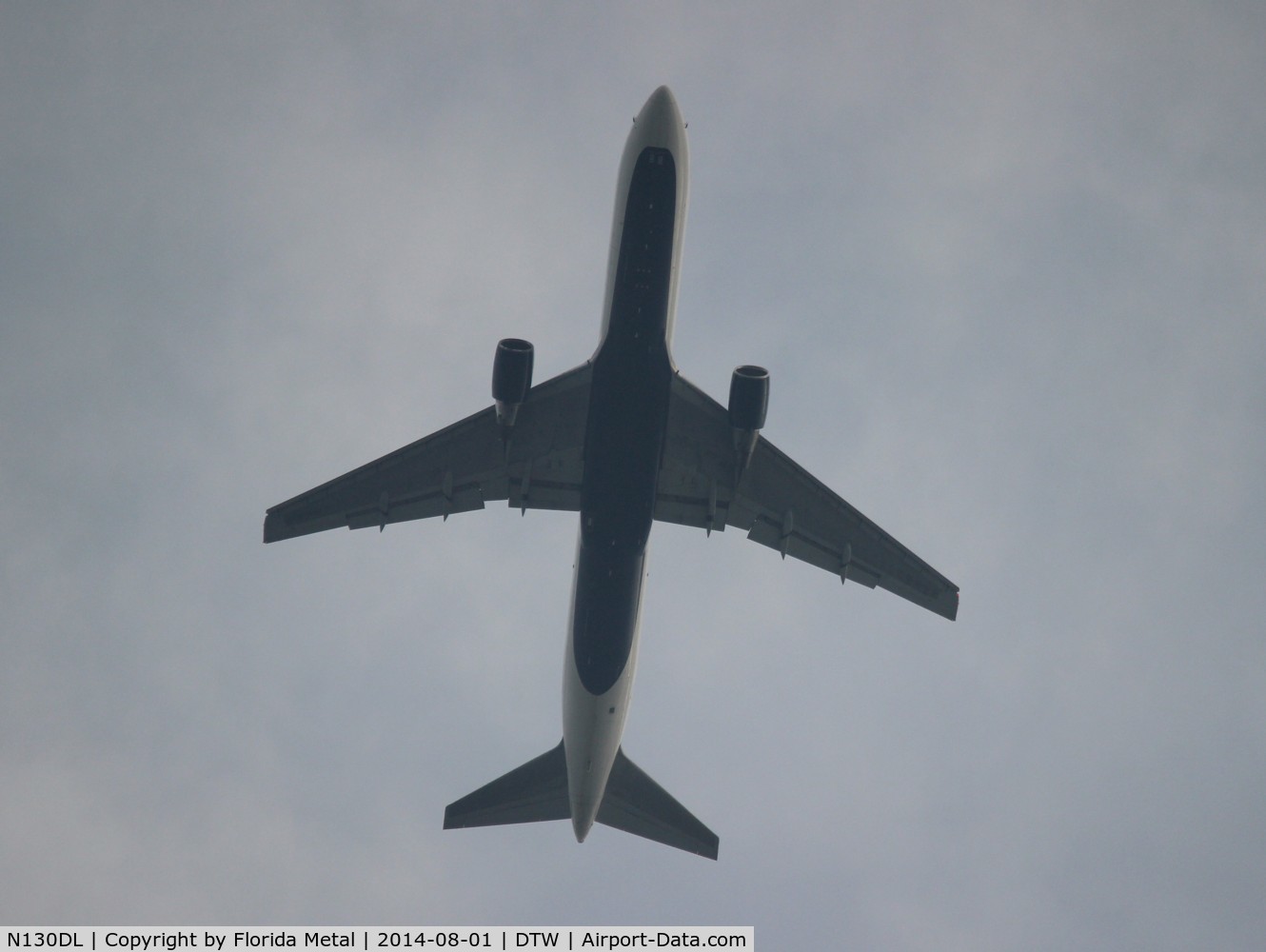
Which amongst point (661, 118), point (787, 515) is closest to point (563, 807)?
point (787, 515)

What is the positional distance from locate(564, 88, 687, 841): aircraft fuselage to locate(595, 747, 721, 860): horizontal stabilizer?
3.58 metres

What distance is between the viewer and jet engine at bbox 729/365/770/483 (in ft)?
99.7

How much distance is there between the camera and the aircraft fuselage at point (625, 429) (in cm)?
2862

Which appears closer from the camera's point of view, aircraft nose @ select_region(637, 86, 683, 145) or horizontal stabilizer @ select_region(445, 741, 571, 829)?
aircraft nose @ select_region(637, 86, 683, 145)

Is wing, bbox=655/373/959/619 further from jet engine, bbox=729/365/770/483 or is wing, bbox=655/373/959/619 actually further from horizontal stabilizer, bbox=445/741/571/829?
horizontal stabilizer, bbox=445/741/571/829

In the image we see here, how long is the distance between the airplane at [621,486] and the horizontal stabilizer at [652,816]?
4 centimetres

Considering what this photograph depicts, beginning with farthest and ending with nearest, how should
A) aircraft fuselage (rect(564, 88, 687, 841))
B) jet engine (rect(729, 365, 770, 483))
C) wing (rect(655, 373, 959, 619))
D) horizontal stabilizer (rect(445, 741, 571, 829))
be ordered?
horizontal stabilizer (rect(445, 741, 571, 829)) < wing (rect(655, 373, 959, 619)) < jet engine (rect(729, 365, 770, 483)) < aircraft fuselage (rect(564, 88, 687, 841))

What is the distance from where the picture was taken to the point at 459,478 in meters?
34.3

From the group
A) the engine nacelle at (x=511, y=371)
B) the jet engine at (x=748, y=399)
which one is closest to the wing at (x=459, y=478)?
the engine nacelle at (x=511, y=371)

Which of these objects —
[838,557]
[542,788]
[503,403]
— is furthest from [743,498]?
[542,788]

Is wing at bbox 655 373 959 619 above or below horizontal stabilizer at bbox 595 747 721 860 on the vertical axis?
above

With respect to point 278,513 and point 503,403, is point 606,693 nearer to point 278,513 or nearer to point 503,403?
point 503,403

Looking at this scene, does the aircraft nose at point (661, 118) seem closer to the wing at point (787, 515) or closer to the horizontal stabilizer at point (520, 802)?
the wing at point (787, 515)

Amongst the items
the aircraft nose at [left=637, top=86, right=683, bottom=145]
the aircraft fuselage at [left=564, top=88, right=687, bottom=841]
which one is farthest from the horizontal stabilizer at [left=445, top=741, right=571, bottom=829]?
A: the aircraft nose at [left=637, top=86, right=683, bottom=145]
